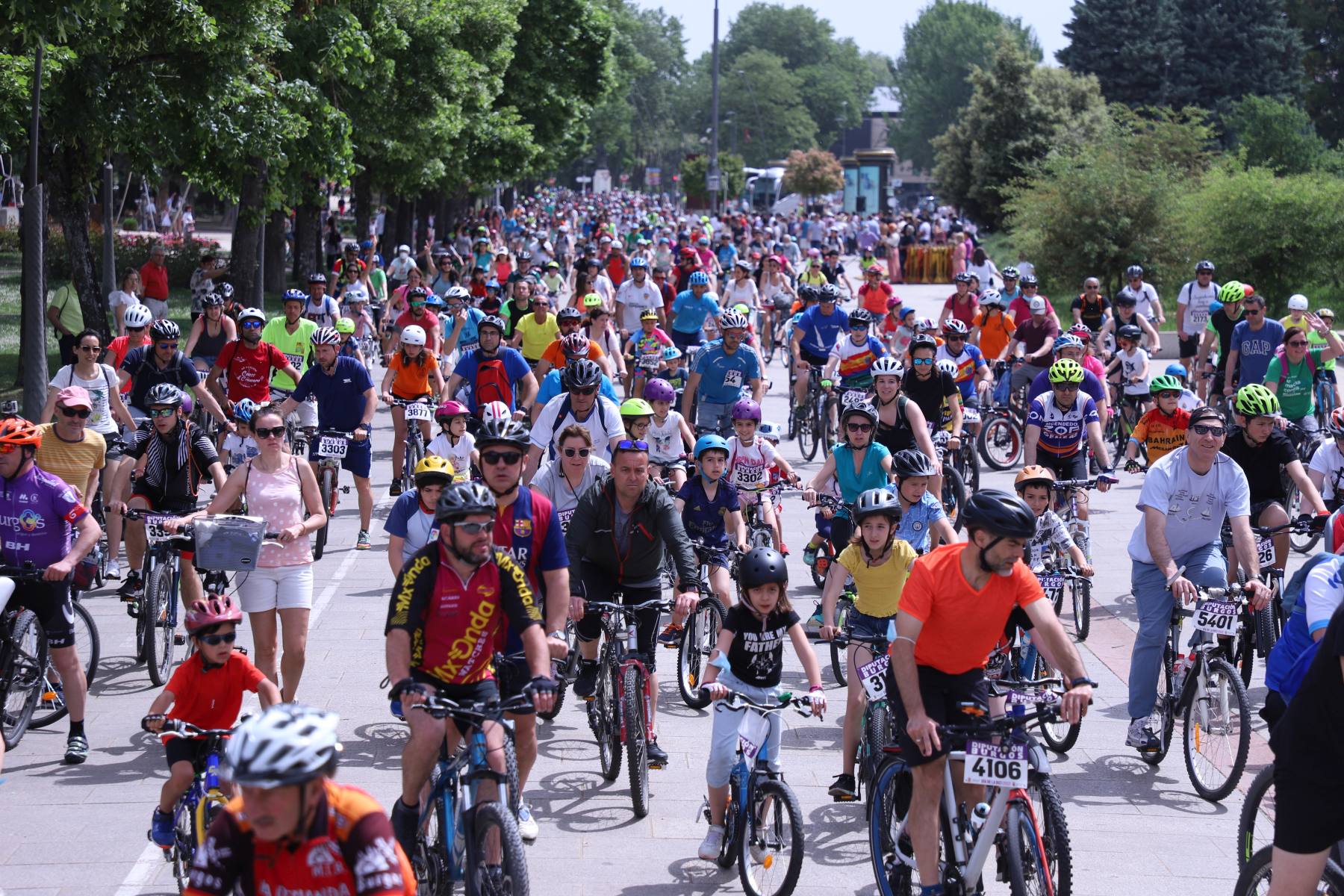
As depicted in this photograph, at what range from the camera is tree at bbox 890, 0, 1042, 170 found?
5281 inches

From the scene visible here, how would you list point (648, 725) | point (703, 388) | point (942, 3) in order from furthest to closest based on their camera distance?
1. point (942, 3)
2. point (703, 388)
3. point (648, 725)

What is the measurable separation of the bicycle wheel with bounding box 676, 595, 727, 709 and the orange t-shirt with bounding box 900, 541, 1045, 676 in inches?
150

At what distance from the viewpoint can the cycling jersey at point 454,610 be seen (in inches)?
250

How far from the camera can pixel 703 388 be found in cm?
1527

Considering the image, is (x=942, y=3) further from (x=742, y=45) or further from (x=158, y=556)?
(x=158, y=556)

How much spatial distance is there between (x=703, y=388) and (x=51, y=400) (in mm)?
5815

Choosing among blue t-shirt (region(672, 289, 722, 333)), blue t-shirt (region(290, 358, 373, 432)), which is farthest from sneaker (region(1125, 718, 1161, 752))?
blue t-shirt (region(672, 289, 722, 333))

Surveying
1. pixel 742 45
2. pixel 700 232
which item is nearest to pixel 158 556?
pixel 700 232

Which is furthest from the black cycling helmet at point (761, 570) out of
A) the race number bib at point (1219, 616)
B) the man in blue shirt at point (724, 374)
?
the man in blue shirt at point (724, 374)

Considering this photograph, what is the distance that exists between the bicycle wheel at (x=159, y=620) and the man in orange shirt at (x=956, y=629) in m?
5.66

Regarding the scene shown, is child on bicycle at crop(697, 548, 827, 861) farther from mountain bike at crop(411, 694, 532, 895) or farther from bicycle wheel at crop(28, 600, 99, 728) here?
bicycle wheel at crop(28, 600, 99, 728)

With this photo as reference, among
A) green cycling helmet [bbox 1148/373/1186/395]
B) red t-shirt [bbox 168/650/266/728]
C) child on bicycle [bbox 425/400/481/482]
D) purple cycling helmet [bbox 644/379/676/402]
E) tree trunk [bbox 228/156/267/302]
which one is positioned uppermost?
tree trunk [bbox 228/156/267/302]

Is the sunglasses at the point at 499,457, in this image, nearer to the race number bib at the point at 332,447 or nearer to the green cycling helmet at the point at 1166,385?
the race number bib at the point at 332,447

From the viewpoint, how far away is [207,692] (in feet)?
23.6
